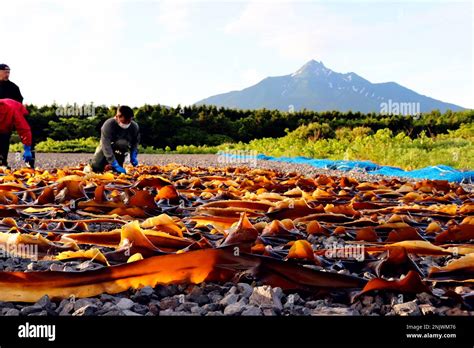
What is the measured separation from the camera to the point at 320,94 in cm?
13025

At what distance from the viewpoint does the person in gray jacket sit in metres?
5.57

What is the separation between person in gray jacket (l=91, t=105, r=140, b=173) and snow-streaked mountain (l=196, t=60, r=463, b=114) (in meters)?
117

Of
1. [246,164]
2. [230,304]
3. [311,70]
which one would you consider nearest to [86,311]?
[230,304]

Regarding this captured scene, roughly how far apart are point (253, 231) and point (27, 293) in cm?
82

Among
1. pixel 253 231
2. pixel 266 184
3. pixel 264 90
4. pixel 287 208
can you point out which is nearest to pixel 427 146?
pixel 266 184

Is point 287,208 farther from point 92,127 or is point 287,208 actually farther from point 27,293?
point 92,127

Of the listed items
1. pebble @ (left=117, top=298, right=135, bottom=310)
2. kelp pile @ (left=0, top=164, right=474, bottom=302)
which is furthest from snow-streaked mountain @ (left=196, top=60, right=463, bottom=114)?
pebble @ (left=117, top=298, right=135, bottom=310)

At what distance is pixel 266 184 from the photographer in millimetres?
4312

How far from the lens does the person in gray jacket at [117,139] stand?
18.3ft

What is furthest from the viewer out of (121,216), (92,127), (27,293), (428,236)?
(92,127)

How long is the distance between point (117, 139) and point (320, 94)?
417 feet

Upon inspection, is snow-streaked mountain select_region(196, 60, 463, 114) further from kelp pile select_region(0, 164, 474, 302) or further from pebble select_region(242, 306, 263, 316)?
pebble select_region(242, 306, 263, 316)

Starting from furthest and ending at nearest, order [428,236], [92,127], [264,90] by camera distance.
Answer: [264,90], [92,127], [428,236]
